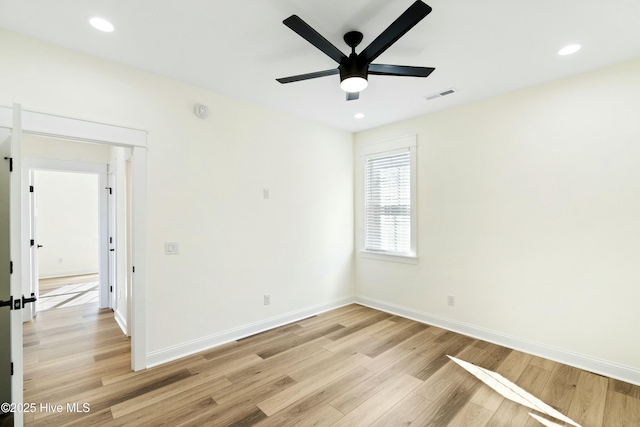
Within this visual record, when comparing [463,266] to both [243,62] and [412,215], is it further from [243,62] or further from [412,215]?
[243,62]

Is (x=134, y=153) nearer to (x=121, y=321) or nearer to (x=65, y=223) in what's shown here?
(x=121, y=321)

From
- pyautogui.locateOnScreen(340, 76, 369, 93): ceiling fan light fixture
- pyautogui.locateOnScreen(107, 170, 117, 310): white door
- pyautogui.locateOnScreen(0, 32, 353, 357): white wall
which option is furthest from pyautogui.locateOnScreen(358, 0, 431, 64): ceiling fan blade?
pyautogui.locateOnScreen(107, 170, 117, 310): white door

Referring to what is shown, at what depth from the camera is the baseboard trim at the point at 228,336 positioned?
9.39 feet

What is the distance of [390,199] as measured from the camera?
4379 millimetres

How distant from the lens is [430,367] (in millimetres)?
2785

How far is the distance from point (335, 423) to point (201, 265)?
1.99 m

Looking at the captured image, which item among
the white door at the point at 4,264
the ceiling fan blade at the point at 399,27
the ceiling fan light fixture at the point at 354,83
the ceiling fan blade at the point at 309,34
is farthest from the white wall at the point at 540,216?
the white door at the point at 4,264

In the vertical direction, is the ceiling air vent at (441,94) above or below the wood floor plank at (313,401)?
above

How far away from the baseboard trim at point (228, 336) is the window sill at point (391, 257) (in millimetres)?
877

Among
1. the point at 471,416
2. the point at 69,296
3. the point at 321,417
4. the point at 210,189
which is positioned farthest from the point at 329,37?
the point at 69,296

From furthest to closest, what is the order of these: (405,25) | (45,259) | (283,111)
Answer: (45,259)
(283,111)
(405,25)

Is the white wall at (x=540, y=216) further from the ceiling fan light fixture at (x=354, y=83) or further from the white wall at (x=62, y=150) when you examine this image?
the white wall at (x=62, y=150)

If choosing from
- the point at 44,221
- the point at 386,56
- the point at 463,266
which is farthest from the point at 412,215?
the point at 44,221

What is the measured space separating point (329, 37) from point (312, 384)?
9.30 ft
